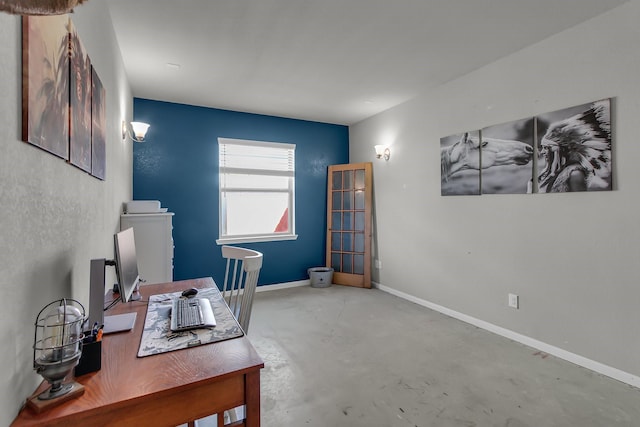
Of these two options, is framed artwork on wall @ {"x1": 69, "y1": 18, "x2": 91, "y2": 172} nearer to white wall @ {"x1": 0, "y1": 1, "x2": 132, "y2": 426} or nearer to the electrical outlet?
white wall @ {"x1": 0, "y1": 1, "x2": 132, "y2": 426}

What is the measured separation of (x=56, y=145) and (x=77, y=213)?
427 mm

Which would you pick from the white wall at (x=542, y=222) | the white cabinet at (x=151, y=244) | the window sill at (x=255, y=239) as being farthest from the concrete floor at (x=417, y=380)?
the window sill at (x=255, y=239)

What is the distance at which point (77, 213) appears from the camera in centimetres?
146

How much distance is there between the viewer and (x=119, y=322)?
1.49 meters

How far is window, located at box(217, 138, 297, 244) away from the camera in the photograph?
4.54m

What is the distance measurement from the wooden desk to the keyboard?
193mm

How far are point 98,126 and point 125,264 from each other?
0.88 metres

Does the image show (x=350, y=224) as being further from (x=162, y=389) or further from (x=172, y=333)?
(x=162, y=389)

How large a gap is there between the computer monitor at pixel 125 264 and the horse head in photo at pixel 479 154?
10.1 feet

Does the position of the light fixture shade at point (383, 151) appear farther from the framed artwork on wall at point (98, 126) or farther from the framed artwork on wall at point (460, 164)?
the framed artwork on wall at point (98, 126)

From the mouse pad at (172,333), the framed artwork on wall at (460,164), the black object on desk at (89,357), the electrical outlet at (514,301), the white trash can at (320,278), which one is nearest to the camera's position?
the black object on desk at (89,357)

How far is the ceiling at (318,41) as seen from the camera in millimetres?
2230

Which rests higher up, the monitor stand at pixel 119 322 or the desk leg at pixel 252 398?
the monitor stand at pixel 119 322

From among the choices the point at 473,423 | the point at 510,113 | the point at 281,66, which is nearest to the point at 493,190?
the point at 510,113
